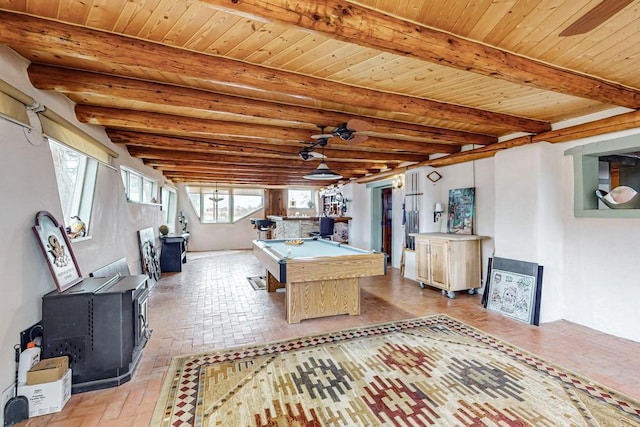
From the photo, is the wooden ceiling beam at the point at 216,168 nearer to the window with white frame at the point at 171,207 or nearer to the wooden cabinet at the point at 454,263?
the window with white frame at the point at 171,207

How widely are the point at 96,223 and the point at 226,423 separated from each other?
126 inches

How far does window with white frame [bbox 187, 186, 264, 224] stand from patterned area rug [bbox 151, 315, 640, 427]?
919 cm

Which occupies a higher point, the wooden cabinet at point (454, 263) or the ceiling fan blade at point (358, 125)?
Result: the ceiling fan blade at point (358, 125)

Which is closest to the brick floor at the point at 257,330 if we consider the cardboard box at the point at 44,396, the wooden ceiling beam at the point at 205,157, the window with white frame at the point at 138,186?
the cardboard box at the point at 44,396

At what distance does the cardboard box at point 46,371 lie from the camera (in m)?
2.20

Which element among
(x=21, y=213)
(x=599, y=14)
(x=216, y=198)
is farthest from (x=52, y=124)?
(x=216, y=198)

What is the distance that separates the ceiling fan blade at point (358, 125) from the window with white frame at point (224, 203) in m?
8.92

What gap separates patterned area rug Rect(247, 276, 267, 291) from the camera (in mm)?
5745

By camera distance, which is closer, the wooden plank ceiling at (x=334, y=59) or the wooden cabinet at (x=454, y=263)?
the wooden plank ceiling at (x=334, y=59)

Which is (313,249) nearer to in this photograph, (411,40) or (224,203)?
(411,40)

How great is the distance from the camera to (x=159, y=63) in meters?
2.24

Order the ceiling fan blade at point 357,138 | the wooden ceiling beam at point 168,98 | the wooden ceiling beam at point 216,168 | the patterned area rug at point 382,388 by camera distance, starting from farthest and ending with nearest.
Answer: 1. the wooden ceiling beam at point 216,168
2. the ceiling fan blade at point 357,138
3. the wooden ceiling beam at point 168,98
4. the patterned area rug at point 382,388

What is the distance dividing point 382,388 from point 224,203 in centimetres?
1046

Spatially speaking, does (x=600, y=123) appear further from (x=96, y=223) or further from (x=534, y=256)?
(x=96, y=223)
